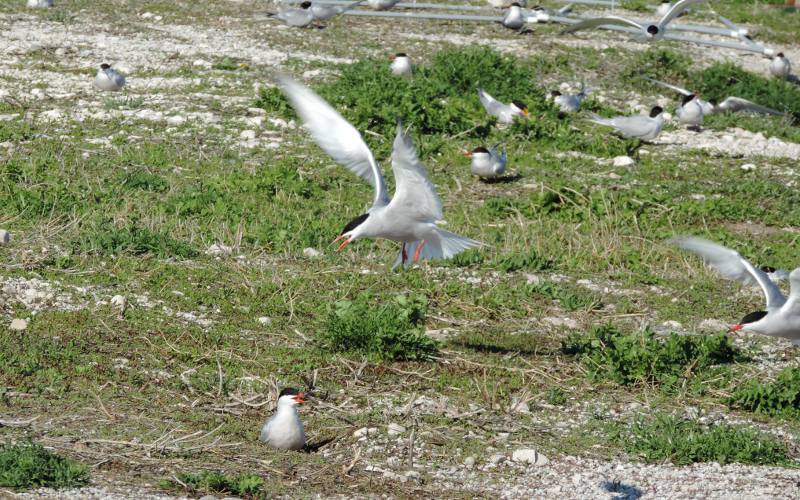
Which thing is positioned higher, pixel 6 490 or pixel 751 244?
pixel 6 490

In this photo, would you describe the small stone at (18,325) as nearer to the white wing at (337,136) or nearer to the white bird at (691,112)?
the white wing at (337,136)

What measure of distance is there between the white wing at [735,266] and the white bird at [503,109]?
15.3ft

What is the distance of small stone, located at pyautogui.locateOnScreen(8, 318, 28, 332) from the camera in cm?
695

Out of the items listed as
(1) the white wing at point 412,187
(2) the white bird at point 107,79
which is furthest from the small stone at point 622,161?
(2) the white bird at point 107,79

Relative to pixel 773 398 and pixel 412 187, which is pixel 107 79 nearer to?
pixel 412 187

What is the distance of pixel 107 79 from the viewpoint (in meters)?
12.3

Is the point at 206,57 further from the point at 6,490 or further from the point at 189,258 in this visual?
the point at 6,490

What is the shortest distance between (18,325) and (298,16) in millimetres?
9195

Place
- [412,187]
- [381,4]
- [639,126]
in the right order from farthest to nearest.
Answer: [381,4]
[639,126]
[412,187]

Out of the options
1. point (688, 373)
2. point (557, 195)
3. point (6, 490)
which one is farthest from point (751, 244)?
point (6, 490)

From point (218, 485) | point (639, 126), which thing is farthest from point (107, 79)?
point (218, 485)

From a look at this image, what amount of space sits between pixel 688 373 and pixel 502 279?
1.88 meters

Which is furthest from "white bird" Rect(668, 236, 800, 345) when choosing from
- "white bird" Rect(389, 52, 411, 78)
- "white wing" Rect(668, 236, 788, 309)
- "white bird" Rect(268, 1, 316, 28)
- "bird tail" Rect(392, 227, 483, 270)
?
"white bird" Rect(268, 1, 316, 28)

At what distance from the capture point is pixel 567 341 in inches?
297
